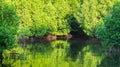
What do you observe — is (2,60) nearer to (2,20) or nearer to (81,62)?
(2,20)

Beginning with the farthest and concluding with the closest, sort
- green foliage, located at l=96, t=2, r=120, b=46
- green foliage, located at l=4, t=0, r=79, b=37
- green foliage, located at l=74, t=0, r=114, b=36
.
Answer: green foliage, located at l=74, t=0, r=114, b=36 → green foliage, located at l=4, t=0, r=79, b=37 → green foliage, located at l=96, t=2, r=120, b=46

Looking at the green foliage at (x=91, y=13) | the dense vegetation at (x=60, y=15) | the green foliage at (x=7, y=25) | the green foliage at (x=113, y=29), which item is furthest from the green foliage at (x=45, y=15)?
the green foliage at (x=7, y=25)

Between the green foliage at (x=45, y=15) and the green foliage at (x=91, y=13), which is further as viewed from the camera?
the green foliage at (x=91, y=13)

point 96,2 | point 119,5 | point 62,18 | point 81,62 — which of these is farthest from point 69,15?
point 81,62

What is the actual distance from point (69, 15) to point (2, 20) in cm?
6310

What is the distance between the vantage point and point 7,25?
49969mm

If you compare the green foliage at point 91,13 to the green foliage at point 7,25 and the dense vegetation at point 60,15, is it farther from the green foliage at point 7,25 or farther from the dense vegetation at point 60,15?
the green foliage at point 7,25

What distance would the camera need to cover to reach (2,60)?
51.9 m

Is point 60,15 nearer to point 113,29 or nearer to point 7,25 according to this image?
point 113,29

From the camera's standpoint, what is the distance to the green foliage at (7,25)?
159 ft

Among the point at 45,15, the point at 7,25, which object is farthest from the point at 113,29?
the point at 45,15

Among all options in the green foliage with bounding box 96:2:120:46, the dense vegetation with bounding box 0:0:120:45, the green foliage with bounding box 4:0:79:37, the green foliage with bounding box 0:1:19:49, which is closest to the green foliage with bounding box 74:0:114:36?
the dense vegetation with bounding box 0:0:120:45

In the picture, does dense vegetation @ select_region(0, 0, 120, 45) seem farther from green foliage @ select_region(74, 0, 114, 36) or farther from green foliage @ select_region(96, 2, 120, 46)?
green foliage @ select_region(96, 2, 120, 46)

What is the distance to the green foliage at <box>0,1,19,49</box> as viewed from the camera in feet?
159
